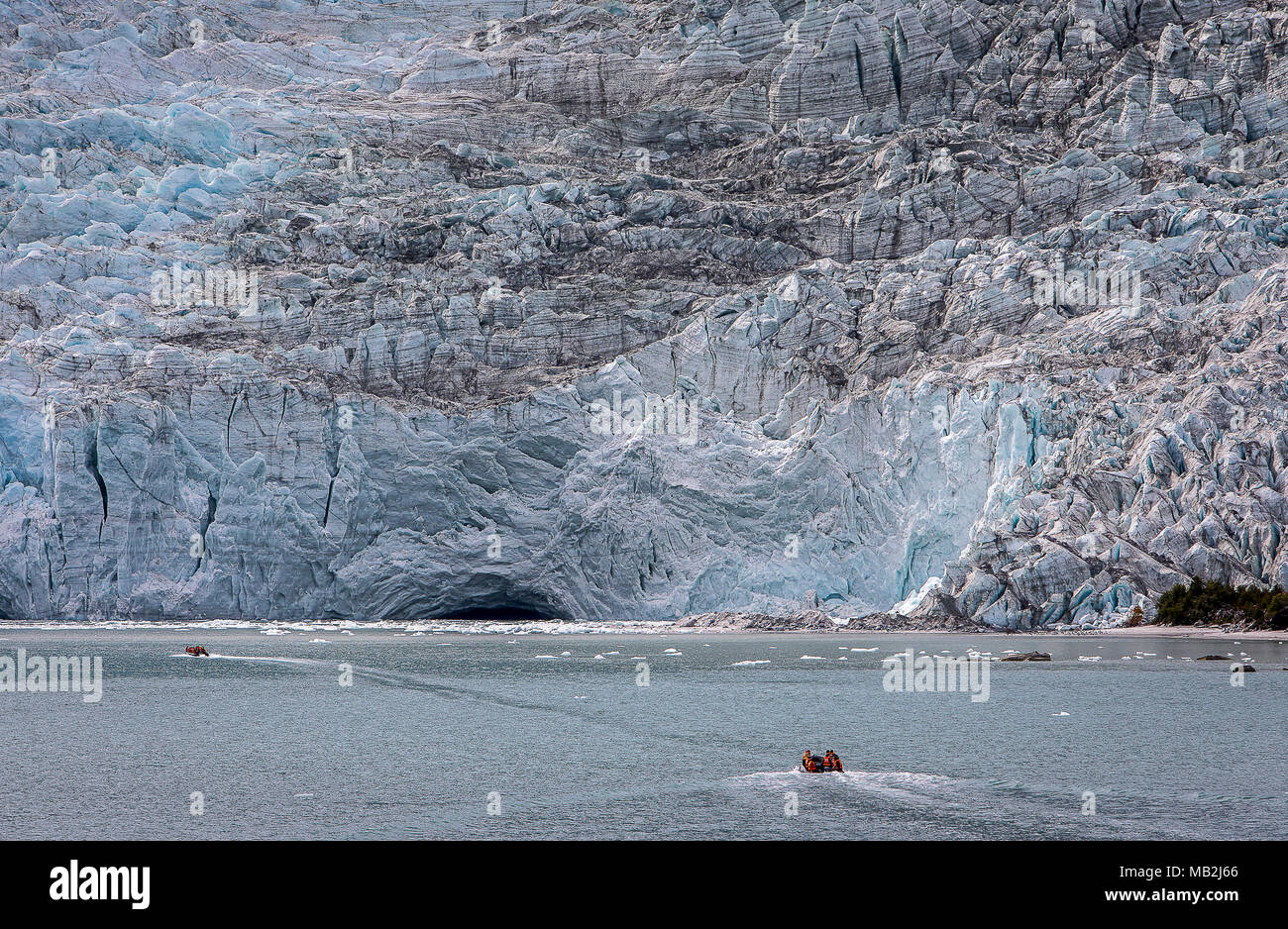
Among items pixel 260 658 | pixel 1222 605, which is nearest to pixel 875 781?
pixel 260 658

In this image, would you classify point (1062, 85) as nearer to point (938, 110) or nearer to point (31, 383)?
point (938, 110)

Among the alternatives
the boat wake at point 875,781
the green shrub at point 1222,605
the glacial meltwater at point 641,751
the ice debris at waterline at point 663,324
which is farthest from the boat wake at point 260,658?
the green shrub at point 1222,605

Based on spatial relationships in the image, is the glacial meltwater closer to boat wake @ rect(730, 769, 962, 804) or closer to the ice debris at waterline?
boat wake @ rect(730, 769, 962, 804)

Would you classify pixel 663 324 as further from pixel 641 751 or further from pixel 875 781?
pixel 875 781

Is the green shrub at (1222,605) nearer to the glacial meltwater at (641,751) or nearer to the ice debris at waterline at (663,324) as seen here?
the ice debris at waterline at (663,324)

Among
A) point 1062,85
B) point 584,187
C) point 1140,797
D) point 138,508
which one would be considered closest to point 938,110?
point 1062,85
